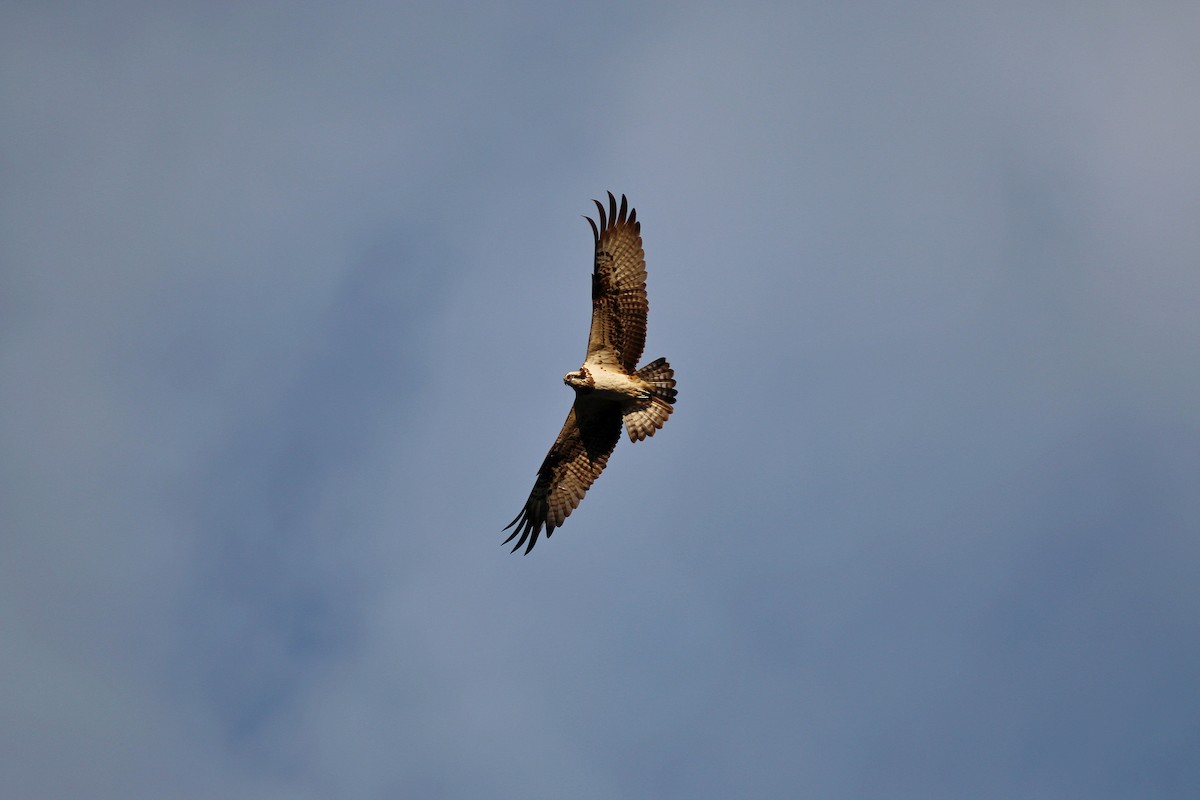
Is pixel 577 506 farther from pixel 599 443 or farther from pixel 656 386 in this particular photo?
pixel 656 386

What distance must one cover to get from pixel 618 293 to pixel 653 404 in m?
2.10

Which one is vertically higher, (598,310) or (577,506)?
(598,310)

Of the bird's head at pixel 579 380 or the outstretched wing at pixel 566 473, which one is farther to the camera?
the outstretched wing at pixel 566 473

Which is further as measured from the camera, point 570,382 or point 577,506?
point 577,506

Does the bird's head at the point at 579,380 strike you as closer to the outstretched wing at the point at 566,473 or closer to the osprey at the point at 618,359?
the osprey at the point at 618,359

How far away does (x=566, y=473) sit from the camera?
81.3 feet

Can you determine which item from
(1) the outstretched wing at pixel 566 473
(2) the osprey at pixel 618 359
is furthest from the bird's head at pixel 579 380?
(1) the outstretched wing at pixel 566 473

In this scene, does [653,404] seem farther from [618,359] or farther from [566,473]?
[566,473]

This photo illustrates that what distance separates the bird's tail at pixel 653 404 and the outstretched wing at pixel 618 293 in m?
0.38

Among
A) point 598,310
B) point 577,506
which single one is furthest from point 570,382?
point 577,506

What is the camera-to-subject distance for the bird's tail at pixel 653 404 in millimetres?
23625

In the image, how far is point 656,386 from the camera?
931 inches

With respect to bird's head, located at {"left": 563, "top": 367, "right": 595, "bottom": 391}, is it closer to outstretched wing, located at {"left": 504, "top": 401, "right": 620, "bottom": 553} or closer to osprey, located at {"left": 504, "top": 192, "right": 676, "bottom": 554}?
osprey, located at {"left": 504, "top": 192, "right": 676, "bottom": 554}

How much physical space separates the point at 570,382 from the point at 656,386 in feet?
5.31
